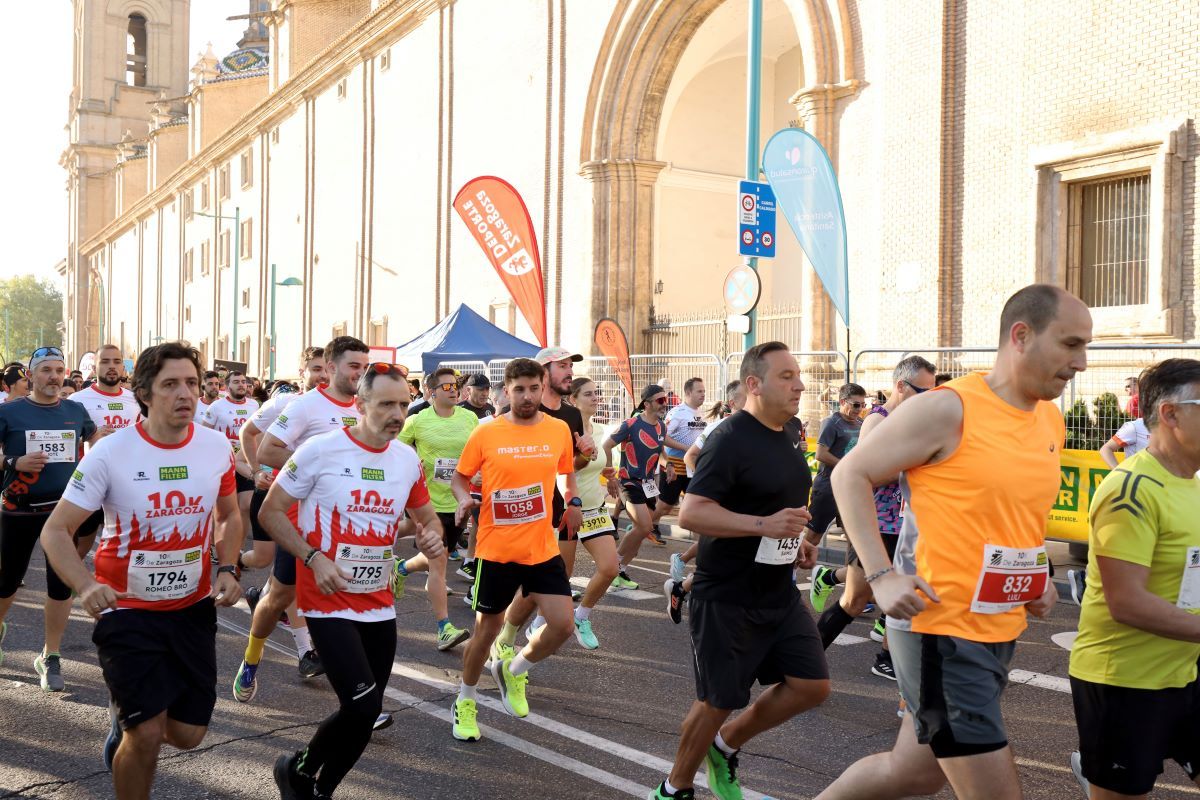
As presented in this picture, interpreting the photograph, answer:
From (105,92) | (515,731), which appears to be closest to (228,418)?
(515,731)

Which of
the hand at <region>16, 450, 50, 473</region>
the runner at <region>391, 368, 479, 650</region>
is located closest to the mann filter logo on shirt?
the hand at <region>16, 450, 50, 473</region>

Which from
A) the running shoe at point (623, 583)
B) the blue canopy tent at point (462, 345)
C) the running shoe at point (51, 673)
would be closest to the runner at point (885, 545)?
the running shoe at point (623, 583)

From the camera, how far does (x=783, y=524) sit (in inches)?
169

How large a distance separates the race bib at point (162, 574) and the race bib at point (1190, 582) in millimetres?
3455

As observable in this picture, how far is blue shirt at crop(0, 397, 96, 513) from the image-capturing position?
716cm

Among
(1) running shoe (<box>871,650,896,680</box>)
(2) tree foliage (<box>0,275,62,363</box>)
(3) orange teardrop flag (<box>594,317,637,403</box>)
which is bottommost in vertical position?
(1) running shoe (<box>871,650,896,680</box>)

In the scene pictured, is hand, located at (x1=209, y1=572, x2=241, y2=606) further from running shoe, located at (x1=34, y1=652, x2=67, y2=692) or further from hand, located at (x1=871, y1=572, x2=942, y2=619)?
running shoe, located at (x1=34, y1=652, x2=67, y2=692)

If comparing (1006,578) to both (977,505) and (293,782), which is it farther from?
(293,782)

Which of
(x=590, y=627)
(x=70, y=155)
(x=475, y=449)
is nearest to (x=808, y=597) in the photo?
(x=590, y=627)

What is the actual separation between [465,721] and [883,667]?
2863 mm

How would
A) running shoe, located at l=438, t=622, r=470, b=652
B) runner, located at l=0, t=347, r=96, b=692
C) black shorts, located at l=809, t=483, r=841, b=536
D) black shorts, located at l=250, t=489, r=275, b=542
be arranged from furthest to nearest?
black shorts, located at l=809, t=483, r=841, b=536
black shorts, located at l=250, t=489, r=275, b=542
running shoe, located at l=438, t=622, r=470, b=652
runner, located at l=0, t=347, r=96, b=692

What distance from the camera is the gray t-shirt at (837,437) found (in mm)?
9172

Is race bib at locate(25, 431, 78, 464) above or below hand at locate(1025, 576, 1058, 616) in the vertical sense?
above

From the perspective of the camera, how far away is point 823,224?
14000 millimetres
